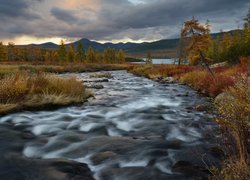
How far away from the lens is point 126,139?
7.40 meters

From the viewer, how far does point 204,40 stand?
67.6 ft

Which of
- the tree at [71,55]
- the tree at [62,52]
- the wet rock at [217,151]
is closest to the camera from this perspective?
the wet rock at [217,151]

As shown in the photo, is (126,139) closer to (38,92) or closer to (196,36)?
(38,92)

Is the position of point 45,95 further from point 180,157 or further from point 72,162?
point 180,157

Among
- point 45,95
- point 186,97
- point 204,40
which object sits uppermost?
point 204,40

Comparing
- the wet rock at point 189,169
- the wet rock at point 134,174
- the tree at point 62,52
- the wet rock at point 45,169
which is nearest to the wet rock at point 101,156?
the wet rock at point 45,169

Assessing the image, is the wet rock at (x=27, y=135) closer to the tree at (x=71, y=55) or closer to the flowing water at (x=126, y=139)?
the flowing water at (x=126, y=139)

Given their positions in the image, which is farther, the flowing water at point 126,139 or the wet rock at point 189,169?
the flowing water at point 126,139

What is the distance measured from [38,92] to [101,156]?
735 centimetres

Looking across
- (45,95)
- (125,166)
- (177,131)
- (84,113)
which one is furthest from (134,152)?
(45,95)

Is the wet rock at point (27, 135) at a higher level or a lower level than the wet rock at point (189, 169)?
lower

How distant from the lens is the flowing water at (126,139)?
17.9 ft

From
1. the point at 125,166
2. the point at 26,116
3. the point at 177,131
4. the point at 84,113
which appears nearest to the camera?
the point at 125,166

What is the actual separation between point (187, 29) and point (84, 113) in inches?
531
